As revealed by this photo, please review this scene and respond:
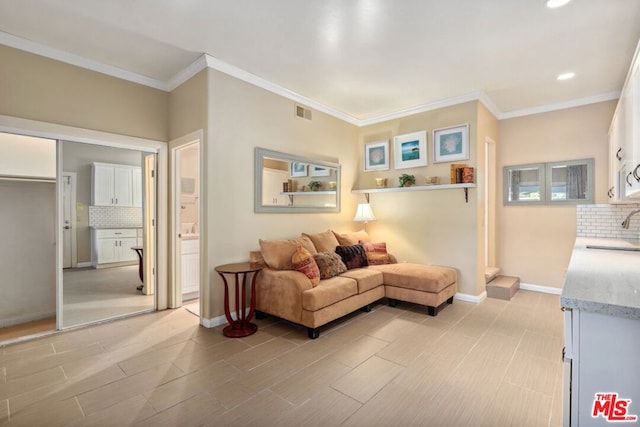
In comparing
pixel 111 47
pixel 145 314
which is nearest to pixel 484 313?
pixel 145 314

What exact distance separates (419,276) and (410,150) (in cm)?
200

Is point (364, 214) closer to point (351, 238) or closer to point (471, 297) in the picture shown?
point (351, 238)

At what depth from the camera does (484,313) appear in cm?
368

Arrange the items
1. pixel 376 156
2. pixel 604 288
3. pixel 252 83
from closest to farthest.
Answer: pixel 604 288 < pixel 252 83 < pixel 376 156

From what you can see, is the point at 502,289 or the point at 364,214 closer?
the point at 502,289

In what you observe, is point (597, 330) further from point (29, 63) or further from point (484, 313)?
point (29, 63)

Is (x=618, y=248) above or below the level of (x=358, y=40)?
below

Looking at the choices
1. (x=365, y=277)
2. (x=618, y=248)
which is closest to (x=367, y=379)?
(x=365, y=277)

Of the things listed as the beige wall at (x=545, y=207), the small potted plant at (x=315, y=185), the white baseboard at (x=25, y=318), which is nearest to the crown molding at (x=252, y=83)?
the beige wall at (x=545, y=207)

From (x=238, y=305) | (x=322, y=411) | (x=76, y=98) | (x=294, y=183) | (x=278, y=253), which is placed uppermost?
(x=76, y=98)

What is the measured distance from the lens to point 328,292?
121 inches

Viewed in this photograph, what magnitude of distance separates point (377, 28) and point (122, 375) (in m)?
3.48

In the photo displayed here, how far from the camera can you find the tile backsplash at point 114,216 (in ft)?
11.5

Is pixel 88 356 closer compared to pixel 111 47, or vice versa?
pixel 88 356
